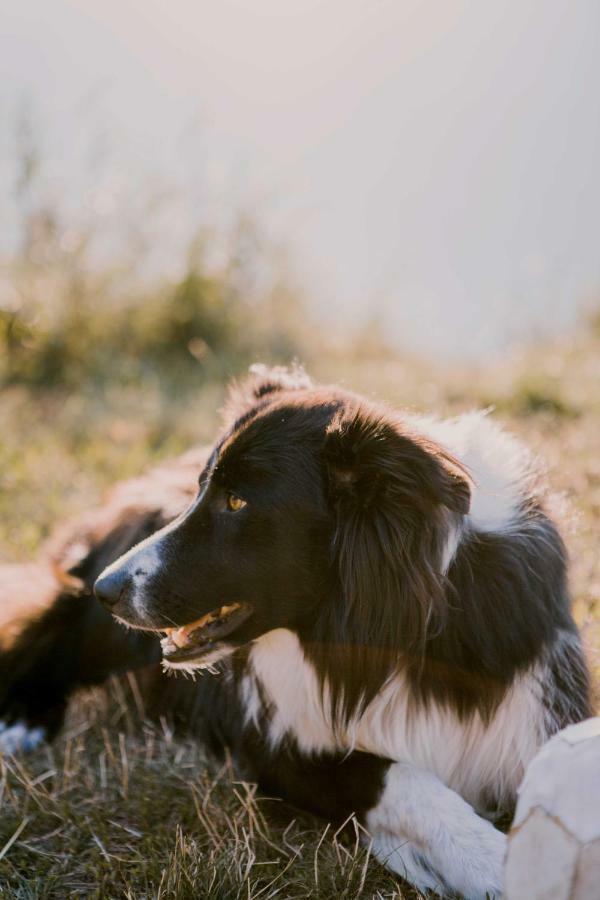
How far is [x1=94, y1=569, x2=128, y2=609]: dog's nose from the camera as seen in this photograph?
2.62m

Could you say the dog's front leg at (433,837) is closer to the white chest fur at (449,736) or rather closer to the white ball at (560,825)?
the white chest fur at (449,736)

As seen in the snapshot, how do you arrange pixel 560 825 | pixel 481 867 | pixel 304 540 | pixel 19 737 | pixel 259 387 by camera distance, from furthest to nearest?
pixel 19 737
pixel 259 387
pixel 304 540
pixel 481 867
pixel 560 825

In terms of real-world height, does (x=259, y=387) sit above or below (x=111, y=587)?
above

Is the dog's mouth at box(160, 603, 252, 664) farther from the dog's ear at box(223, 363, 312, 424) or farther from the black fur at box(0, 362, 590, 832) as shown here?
the dog's ear at box(223, 363, 312, 424)

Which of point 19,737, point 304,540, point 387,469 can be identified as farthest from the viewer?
point 19,737

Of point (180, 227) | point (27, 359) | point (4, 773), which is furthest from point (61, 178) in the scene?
point (4, 773)

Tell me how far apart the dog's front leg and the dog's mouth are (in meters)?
0.61

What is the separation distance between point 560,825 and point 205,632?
131 centimetres

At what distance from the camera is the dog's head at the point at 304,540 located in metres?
2.32

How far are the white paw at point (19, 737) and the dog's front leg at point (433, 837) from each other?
1469mm

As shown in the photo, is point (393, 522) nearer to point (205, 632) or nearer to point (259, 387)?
point (205, 632)

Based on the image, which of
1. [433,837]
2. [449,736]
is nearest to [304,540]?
[449,736]

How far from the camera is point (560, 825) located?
158cm

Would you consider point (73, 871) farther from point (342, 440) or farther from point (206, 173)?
point (206, 173)
